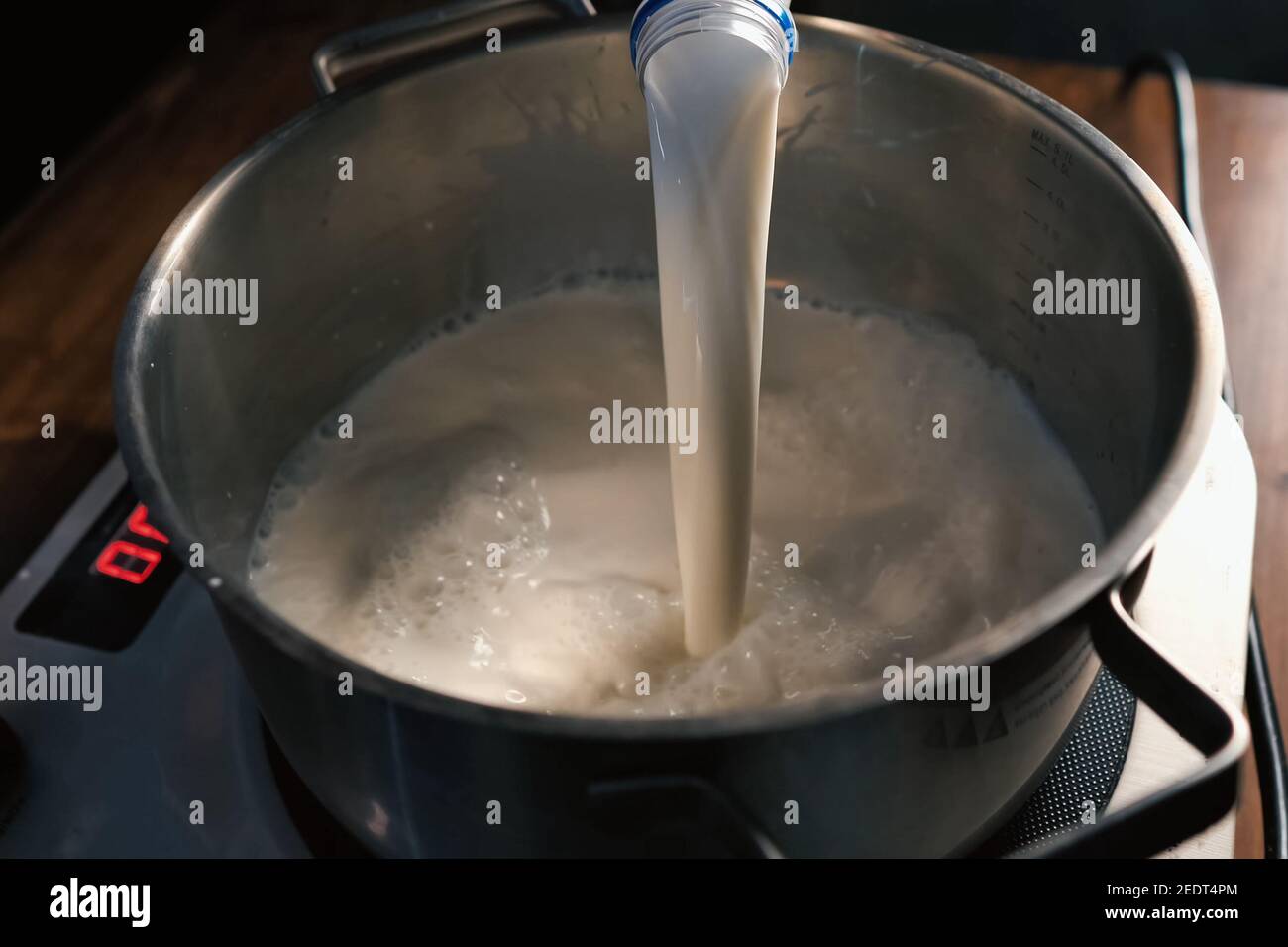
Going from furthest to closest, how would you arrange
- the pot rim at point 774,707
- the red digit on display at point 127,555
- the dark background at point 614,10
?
1. the dark background at point 614,10
2. the red digit on display at point 127,555
3. the pot rim at point 774,707

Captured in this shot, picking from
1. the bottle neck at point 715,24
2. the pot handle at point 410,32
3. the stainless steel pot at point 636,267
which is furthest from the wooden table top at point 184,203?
the bottle neck at point 715,24

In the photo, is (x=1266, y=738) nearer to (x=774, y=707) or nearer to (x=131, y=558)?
(x=774, y=707)

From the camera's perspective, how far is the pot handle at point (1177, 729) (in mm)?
365

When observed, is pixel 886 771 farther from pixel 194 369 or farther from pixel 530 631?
pixel 194 369

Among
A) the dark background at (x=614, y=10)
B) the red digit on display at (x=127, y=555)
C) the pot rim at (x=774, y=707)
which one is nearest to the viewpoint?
the pot rim at (x=774, y=707)

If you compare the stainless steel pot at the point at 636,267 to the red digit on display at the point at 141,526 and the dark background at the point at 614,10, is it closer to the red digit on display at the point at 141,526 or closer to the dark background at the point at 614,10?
the red digit on display at the point at 141,526

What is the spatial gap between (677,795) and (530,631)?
0.28 metres

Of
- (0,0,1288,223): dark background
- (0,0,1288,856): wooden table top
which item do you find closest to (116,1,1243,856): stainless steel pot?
(0,0,1288,856): wooden table top

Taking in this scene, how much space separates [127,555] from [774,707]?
431mm

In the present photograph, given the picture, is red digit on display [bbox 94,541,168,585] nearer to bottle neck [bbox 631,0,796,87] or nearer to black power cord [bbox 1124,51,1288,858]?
bottle neck [bbox 631,0,796,87]

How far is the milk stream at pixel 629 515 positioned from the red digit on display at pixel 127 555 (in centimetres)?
6

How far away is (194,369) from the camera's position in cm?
58

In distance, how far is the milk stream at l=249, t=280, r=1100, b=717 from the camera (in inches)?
23.9
